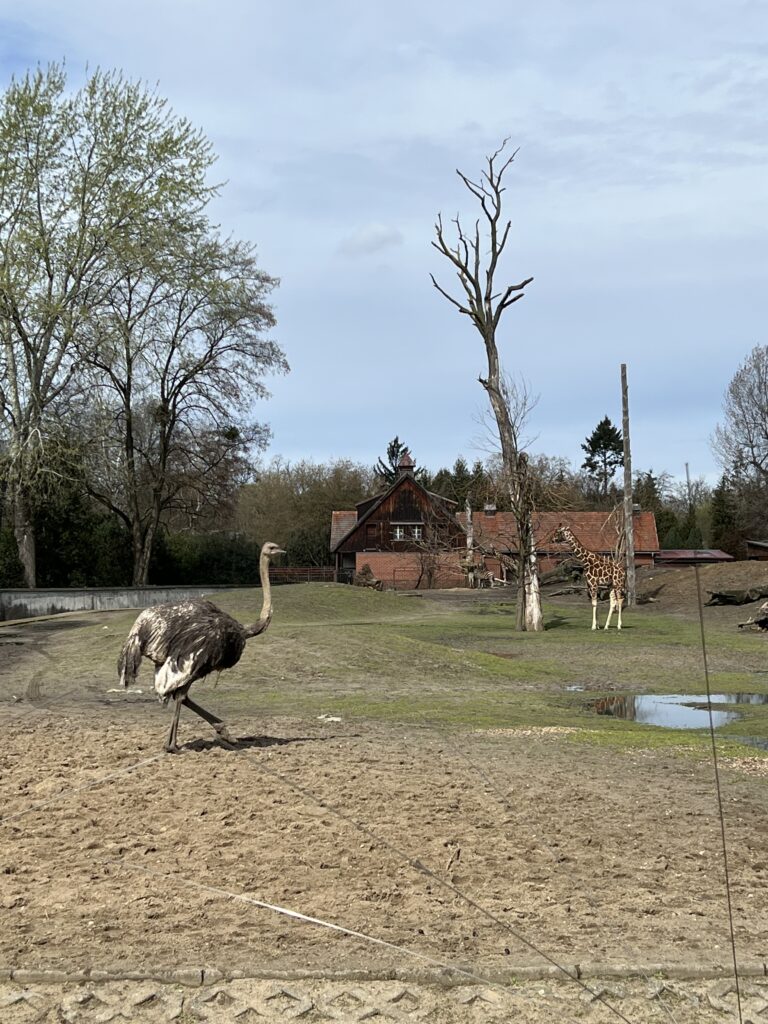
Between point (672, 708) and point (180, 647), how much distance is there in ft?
27.8

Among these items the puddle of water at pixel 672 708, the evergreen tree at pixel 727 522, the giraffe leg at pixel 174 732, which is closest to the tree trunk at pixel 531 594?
the puddle of water at pixel 672 708

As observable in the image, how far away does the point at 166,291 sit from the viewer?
159ft

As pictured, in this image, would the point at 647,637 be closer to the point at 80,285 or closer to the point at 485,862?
the point at 485,862

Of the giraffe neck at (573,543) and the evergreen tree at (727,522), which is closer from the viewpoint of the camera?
the giraffe neck at (573,543)

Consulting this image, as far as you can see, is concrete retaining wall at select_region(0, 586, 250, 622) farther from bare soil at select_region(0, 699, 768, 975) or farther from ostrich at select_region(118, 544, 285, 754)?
bare soil at select_region(0, 699, 768, 975)

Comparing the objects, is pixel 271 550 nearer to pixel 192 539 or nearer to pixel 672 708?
pixel 672 708

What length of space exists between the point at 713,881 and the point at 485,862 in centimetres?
130

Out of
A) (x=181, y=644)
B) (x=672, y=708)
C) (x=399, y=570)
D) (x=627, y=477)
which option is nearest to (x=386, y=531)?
(x=399, y=570)

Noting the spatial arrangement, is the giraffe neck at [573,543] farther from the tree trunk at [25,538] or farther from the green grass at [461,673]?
the tree trunk at [25,538]

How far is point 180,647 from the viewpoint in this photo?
10.4 m

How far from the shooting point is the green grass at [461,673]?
48.4ft

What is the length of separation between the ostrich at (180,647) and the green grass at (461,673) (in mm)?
1849

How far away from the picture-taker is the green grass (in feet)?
48.4

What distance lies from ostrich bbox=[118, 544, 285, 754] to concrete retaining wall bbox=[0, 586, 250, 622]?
102ft
